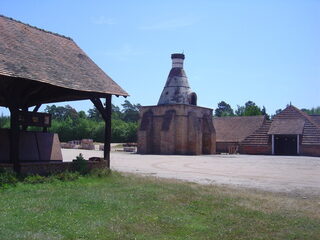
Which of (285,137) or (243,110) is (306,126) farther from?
(243,110)

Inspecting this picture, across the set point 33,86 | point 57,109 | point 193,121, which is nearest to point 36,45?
point 33,86

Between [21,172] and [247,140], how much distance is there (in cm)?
4115

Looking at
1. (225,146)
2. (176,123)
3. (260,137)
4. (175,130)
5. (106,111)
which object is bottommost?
(225,146)

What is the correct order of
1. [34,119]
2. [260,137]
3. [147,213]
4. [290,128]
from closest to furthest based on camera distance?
[147,213] < [34,119] < [290,128] < [260,137]

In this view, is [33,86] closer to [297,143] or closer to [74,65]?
[74,65]

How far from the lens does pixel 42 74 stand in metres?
12.5

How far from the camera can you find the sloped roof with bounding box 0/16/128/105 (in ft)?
39.8

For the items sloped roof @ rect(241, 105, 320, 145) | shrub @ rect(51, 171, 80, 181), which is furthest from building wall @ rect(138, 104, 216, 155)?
shrub @ rect(51, 171, 80, 181)

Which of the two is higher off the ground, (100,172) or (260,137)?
(260,137)

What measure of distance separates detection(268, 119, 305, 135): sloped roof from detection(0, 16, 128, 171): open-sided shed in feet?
117

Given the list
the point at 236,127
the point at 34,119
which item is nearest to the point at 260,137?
the point at 236,127

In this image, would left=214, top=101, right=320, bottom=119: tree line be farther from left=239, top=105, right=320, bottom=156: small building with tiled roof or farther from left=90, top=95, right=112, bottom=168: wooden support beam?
left=90, top=95, right=112, bottom=168: wooden support beam

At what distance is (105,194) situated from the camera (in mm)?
10211

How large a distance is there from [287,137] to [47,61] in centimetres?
4009
